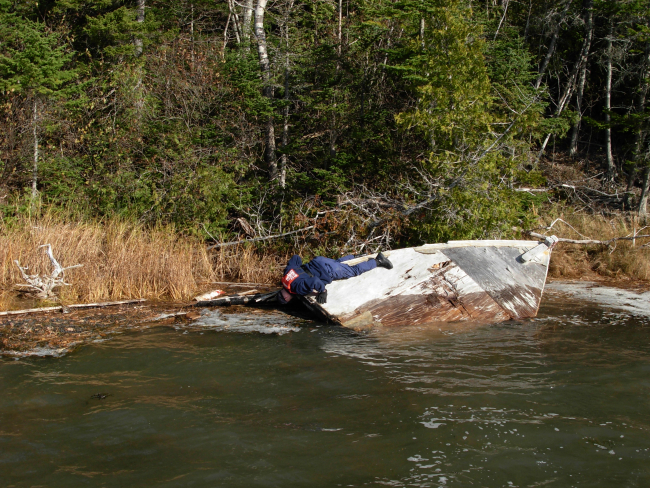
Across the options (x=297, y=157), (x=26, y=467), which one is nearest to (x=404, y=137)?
(x=297, y=157)

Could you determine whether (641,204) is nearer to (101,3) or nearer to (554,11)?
(554,11)

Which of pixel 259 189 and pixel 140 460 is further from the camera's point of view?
pixel 259 189

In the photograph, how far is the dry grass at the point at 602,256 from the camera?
1076 centimetres

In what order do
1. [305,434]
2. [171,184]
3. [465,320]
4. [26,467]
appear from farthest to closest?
1. [171,184]
2. [465,320]
3. [305,434]
4. [26,467]

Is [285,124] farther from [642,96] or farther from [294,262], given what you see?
[642,96]

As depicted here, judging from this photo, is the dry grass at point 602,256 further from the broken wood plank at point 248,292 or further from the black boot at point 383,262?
the broken wood plank at point 248,292

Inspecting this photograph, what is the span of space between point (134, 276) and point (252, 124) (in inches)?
228

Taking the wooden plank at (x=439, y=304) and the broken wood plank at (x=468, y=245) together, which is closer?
the wooden plank at (x=439, y=304)

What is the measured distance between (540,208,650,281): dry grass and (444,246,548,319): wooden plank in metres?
3.28

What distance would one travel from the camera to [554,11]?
16.7m

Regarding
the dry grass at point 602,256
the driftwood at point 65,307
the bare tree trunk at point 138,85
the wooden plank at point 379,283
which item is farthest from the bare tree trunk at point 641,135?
the bare tree trunk at point 138,85

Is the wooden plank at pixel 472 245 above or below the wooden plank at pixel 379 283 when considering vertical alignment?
above

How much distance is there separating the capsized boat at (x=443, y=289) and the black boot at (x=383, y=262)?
7 cm

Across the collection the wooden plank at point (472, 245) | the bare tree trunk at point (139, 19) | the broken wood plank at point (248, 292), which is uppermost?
the bare tree trunk at point (139, 19)
